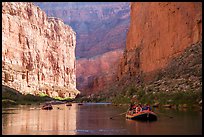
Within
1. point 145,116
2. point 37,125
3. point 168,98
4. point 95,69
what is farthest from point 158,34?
point 95,69

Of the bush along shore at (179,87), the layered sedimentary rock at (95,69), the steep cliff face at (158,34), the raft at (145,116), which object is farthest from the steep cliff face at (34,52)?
the raft at (145,116)

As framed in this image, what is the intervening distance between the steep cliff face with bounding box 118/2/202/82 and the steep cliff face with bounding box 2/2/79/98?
1235 inches

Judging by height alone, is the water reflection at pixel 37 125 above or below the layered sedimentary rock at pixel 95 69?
A: below

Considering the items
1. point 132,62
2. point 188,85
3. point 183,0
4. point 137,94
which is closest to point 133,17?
point 132,62

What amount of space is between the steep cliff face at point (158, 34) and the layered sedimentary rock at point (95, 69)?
55.0 metres

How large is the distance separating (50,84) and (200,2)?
7648cm

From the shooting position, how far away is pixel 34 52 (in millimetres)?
119562

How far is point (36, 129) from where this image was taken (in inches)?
1059

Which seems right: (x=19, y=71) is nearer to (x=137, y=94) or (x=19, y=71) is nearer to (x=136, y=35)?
(x=136, y=35)

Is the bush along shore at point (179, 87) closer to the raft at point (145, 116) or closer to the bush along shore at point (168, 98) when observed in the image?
the bush along shore at point (168, 98)

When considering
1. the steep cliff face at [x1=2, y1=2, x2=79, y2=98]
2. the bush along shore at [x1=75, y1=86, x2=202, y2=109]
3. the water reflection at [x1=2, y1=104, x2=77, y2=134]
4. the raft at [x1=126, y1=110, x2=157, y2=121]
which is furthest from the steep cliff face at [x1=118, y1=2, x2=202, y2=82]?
the steep cliff face at [x1=2, y1=2, x2=79, y2=98]

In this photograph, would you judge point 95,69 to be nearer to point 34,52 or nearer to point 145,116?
point 34,52

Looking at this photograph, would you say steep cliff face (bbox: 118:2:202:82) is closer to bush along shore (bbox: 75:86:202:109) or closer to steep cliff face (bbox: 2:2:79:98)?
bush along shore (bbox: 75:86:202:109)

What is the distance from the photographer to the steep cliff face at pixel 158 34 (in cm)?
6188
